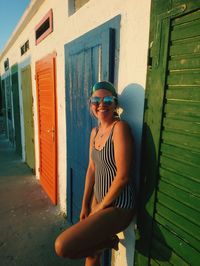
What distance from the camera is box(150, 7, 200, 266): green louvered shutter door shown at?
146 cm

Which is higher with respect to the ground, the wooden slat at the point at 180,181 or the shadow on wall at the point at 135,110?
the shadow on wall at the point at 135,110

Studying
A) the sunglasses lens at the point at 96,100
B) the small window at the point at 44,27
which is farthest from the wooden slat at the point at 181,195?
the small window at the point at 44,27

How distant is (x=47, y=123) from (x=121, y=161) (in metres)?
3.17

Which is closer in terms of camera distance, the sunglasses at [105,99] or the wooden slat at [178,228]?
the wooden slat at [178,228]

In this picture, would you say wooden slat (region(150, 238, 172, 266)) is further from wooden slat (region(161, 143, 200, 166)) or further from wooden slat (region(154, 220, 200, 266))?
wooden slat (region(161, 143, 200, 166))

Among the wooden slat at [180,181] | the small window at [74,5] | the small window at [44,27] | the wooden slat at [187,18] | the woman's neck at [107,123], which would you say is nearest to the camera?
the wooden slat at [187,18]

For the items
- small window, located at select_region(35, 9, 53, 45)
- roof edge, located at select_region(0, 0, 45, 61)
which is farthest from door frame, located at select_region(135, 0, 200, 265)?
roof edge, located at select_region(0, 0, 45, 61)

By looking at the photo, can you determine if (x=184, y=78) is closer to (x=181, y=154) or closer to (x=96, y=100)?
(x=181, y=154)

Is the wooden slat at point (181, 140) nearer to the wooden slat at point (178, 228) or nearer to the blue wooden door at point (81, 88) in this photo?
the wooden slat at point (178, 228)

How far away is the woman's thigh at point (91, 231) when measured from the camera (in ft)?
5.96

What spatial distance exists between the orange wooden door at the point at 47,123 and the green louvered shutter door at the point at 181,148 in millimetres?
2876

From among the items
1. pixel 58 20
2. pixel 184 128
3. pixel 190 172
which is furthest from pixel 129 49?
pixel 58 20

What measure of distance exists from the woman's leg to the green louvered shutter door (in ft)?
1.40

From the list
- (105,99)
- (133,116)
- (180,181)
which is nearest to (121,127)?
(133,116)
